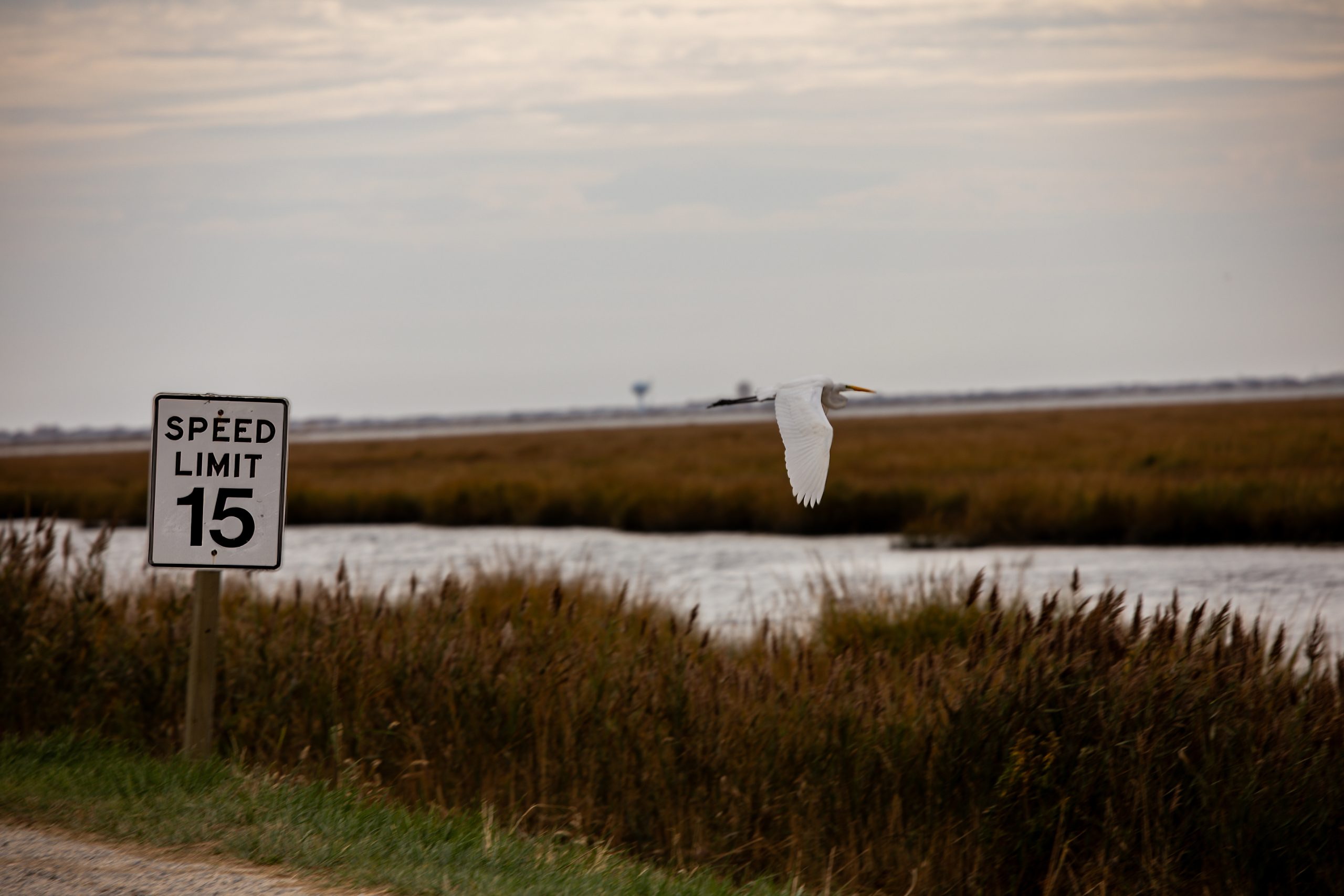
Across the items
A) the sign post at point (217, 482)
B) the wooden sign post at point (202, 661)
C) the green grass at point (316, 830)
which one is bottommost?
the green grass at point (316, 830)

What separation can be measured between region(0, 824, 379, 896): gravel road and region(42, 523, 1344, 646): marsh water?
417 cm

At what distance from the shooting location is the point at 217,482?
5637 millimetres

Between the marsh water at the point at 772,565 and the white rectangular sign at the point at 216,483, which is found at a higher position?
the white rectangular sign at the point at 216,483

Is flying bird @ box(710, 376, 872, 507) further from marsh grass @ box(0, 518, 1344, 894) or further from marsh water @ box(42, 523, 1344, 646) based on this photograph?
marsh water @ box(42, 523, 1344, 646)

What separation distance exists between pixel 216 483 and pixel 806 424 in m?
3.02

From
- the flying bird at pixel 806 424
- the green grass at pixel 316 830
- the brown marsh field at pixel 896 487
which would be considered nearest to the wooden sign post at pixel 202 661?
the green grass at pixel 316 830

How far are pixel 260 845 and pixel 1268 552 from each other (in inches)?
764

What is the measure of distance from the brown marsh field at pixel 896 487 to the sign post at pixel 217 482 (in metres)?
3.88

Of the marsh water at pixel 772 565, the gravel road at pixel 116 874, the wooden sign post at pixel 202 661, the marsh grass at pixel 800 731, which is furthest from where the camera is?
the marsh water at pixel 772 565

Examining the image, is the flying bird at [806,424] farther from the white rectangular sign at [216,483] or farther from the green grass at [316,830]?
the white rectangular sign at [216,483]

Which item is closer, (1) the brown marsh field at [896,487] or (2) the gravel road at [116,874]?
(2) the gravel road at [116,874]

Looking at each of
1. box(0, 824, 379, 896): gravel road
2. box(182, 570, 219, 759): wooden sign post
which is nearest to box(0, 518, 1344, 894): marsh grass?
box(182, 570, 219, 759): wooden sign post

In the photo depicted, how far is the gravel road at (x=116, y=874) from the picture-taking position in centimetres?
413

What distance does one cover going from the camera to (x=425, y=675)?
7.18 m
